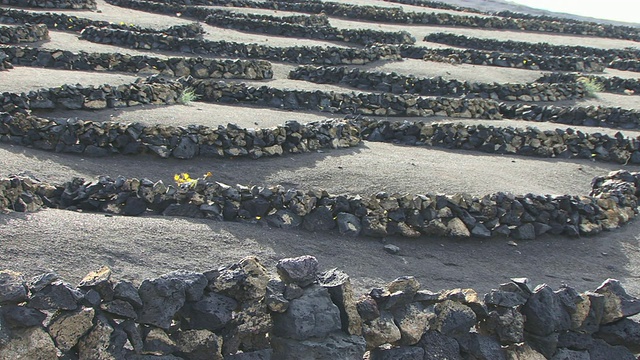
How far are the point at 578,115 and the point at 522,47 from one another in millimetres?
15411

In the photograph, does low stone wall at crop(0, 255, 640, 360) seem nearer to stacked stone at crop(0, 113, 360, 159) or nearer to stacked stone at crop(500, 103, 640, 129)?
stacked stone at crop(0, 113, 360, 159)

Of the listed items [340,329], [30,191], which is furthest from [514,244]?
[30,191]

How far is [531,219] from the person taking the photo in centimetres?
1088

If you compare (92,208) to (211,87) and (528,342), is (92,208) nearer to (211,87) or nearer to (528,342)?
(528,342)

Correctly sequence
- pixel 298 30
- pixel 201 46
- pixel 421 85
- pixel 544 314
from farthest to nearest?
1. pixel 298 30
2. pixel 201 46
3. pixel 421 85
4. pixel 544 314

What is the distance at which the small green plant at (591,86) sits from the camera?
2534 centimetres

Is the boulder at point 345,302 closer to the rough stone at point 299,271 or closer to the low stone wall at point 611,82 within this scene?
the rough stone at point 299,271

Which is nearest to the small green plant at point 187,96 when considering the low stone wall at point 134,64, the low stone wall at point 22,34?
Answer: the low stone wall at point 134,64

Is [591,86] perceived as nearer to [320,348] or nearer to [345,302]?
[345,302]

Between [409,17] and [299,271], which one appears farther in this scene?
[409,17]

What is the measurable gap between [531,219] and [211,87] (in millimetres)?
10271

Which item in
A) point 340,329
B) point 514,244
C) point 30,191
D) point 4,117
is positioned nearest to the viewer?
point 340,329

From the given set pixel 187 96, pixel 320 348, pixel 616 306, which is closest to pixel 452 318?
pixel 320 348

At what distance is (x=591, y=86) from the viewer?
2586cm
